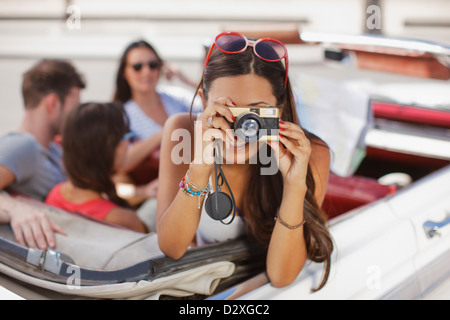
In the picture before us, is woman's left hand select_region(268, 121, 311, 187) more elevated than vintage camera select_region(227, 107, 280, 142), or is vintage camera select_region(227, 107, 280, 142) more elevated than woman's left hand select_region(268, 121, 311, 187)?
vintage camera select_region(227, 107, 280, 142)

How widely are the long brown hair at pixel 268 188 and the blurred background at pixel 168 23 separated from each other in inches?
247

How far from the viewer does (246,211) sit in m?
1.26

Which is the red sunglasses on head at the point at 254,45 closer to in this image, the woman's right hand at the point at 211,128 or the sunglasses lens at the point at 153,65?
the woman's right hand at the point at 211,128

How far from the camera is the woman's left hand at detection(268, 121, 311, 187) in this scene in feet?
3.22

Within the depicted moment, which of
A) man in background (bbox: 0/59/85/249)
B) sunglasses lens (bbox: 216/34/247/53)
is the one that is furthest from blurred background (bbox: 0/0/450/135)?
sunglasses lens (bbox: 216/34/247/53)

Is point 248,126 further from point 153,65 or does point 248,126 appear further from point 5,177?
point 153,65

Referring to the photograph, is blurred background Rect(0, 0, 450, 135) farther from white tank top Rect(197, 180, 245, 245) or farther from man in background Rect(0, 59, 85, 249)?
white tank top Rect(197, 180, 245, 245)

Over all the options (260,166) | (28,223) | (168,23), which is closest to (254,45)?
A: (260,166)

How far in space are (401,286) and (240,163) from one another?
62 centimetres

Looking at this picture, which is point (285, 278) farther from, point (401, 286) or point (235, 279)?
point (401, 286)

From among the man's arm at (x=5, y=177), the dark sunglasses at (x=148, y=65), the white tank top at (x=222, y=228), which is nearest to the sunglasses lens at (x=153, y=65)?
the dark sunglasses at (x=148, y=65)

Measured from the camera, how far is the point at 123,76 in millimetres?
2559

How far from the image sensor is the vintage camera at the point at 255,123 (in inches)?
37.2

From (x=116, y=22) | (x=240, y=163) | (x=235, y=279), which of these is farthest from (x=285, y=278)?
(x=116, y=22)
